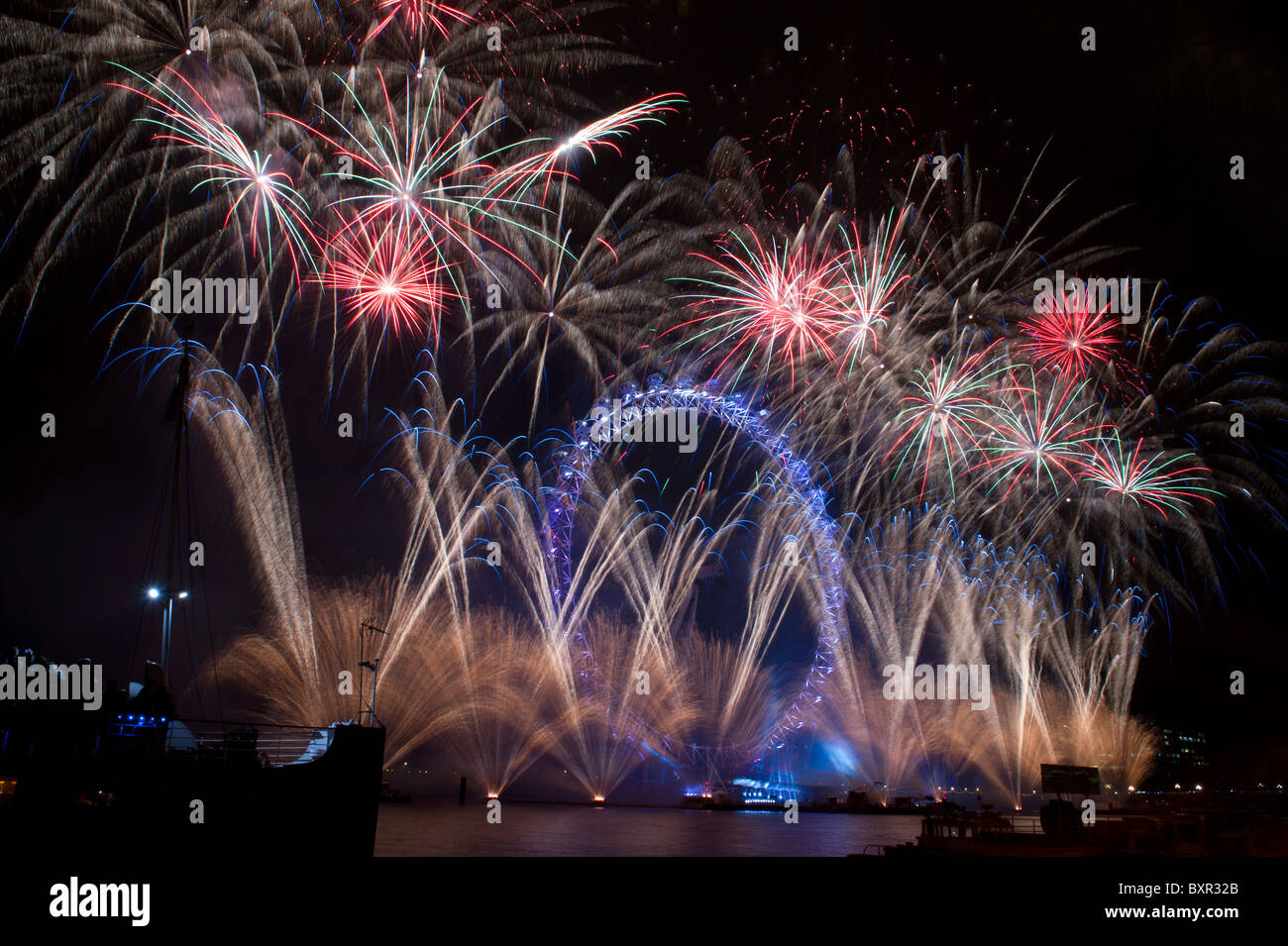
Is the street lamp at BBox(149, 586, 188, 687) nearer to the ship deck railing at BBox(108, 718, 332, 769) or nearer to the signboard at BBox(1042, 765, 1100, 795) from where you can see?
the ship deck railing at BBox(108, 718, 332, 769)

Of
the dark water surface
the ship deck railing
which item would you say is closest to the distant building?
the dark water surface

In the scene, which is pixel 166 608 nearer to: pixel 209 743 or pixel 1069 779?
pixel 209 743

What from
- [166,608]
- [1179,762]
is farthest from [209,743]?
[1179,762]

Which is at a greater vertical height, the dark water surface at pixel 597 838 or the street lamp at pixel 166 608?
the street lamp at pixel 166 608

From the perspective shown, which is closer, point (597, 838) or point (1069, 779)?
point (1069, 779)

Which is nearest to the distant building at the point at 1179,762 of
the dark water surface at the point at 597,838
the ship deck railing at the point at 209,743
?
the dark water surface at the point at 597,838

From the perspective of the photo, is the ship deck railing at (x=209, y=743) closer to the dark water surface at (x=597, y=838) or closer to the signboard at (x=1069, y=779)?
the dark water surface at (x=597, y=838)

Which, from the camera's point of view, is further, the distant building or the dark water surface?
the distant building
